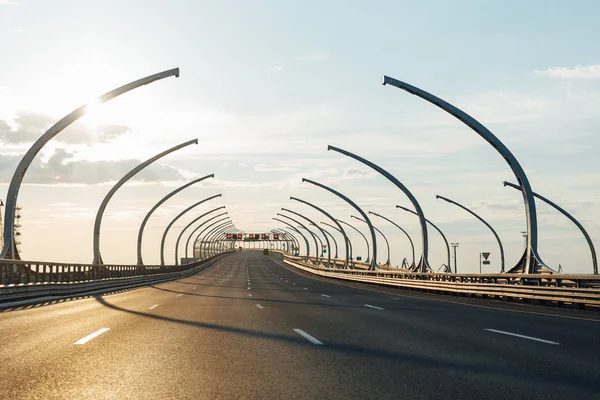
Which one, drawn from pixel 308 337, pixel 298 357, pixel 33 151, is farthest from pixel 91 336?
pixel 33 151

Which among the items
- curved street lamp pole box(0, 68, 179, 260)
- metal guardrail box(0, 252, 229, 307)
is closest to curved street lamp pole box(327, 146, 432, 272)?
metal guardrail box(0, 252, 229, 307)

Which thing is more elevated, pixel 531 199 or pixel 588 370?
pixel 531 199

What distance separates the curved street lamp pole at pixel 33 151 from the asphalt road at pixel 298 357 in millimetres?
9577

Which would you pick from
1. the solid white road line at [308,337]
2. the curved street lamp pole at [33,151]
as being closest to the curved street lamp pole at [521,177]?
the curved street lamp pole at [33,151]

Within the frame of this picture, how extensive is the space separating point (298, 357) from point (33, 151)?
751 inches

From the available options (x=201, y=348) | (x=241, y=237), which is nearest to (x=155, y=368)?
(x=201, y=348)

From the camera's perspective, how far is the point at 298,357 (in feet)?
30.5

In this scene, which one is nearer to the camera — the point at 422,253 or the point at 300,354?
the point at 300,354

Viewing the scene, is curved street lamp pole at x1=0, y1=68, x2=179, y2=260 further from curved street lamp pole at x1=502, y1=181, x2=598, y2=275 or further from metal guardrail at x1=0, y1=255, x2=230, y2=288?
curved street lamp pole at x1=502, y1=181, x2=598, y2=275

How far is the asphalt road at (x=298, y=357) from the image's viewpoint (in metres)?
6.94

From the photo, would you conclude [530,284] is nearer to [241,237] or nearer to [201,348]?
[201,348]

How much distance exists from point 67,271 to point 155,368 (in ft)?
78.0

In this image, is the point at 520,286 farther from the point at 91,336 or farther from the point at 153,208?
the point at 153,208

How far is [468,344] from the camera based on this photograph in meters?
10.9
